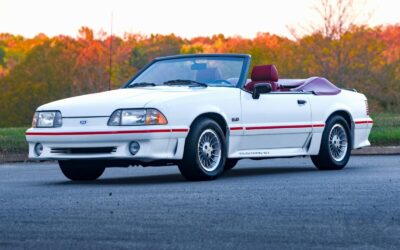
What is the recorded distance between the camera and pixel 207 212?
879 cm

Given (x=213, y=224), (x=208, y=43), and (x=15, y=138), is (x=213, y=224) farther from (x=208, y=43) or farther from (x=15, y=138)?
(x=208, y=43)

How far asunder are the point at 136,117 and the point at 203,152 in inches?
39.2

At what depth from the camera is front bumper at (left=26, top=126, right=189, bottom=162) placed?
39.2 feet

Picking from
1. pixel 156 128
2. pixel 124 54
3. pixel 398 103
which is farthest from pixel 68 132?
pixel 124 54

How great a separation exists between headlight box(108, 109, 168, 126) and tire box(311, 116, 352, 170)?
3.25 metres

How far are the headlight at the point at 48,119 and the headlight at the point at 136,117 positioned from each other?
73 cm

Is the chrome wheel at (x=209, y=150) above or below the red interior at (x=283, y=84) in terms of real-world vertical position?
below

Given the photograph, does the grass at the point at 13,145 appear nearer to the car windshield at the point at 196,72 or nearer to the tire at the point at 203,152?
the car windshield at the point at 196,72

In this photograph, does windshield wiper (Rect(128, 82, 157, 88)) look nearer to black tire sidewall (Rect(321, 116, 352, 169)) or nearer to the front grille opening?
the front grille opening

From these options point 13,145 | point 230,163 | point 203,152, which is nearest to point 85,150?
point 203,152

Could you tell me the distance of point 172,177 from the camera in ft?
45.3

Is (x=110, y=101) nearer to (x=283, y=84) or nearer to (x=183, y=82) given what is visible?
(x=183, y=82)

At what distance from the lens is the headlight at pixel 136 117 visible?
12.0 meters

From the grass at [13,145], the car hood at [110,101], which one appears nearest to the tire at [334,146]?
the car hood at [110,101]
